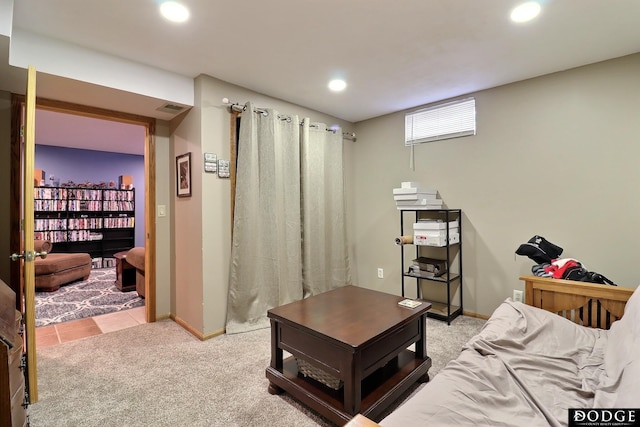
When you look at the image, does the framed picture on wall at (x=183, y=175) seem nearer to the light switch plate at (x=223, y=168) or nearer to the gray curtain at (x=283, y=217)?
the light switch plate at (x=223, y=168)

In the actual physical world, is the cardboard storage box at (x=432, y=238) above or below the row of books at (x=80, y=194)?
below

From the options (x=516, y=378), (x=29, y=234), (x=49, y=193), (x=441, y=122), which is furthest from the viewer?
(x=49, y=193)

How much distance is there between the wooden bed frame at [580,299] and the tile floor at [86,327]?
351 centimetres

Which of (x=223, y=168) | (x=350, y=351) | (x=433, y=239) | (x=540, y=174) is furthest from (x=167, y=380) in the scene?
(x=540, y=174)

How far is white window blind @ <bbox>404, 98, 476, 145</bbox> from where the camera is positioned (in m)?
3.17

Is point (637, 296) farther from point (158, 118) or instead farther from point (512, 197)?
point (158, 118)

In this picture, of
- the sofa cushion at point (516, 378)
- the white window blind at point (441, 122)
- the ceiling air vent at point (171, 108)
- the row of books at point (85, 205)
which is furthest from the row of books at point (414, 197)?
the row of books at point (85, 205)

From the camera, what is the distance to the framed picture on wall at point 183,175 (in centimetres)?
286

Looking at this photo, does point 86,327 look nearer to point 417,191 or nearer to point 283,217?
point 283,217

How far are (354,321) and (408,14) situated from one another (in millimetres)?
1891

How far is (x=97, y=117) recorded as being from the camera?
9.21 feet

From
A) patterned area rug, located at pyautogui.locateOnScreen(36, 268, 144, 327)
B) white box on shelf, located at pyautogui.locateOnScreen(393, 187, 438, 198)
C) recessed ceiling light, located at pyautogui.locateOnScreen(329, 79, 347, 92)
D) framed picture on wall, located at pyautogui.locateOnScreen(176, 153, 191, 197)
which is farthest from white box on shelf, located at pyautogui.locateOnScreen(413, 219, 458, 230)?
patterned area rug, located at pyautogui.locateOnScreen(36, 268, 144, 327)

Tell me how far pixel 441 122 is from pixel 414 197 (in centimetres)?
96

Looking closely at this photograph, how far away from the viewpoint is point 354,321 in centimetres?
181
